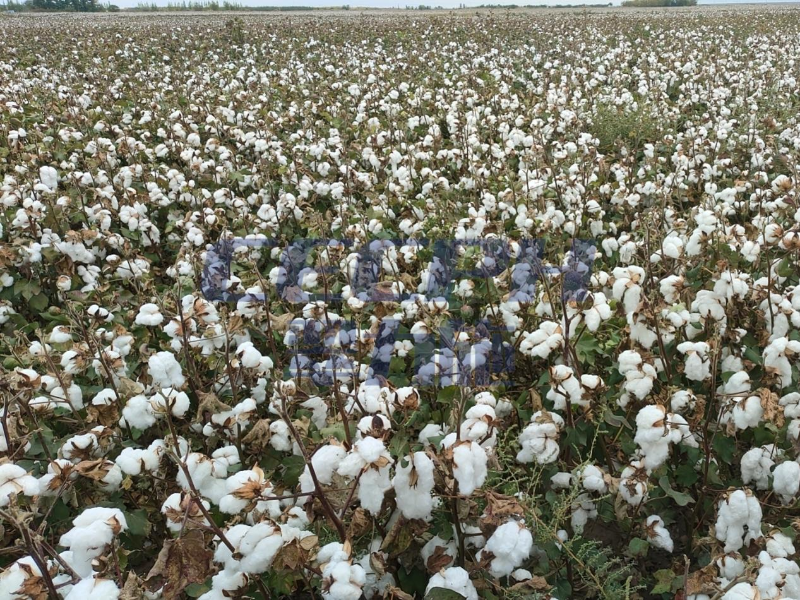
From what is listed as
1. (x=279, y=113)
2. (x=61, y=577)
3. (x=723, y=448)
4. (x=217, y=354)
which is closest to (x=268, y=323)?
(x=217, y=354)

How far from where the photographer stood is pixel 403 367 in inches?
118

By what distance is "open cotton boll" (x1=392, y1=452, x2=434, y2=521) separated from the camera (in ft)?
5.16

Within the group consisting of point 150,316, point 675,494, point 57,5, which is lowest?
point 675,494

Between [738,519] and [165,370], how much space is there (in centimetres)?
201

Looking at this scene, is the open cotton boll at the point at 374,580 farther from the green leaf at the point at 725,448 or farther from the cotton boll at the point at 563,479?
the green leaf at the point at 725,448

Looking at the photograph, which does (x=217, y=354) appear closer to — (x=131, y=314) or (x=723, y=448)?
(x=131, y=314)

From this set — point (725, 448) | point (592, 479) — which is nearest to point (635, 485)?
point (592, 479)

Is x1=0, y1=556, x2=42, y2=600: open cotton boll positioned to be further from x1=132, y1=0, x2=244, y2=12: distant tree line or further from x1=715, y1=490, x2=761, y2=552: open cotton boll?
x1=132, y1=0, x2=244, y2=12: distant tree line

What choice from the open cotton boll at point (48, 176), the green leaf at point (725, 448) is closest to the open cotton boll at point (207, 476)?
the green leaf at point (725, 448)

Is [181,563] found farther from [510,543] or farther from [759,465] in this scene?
[759,465]

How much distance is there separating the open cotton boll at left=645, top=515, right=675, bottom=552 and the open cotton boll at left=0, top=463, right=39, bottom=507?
1.98m

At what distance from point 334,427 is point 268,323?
3.06 feet

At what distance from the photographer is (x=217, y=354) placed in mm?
Answer: 2773

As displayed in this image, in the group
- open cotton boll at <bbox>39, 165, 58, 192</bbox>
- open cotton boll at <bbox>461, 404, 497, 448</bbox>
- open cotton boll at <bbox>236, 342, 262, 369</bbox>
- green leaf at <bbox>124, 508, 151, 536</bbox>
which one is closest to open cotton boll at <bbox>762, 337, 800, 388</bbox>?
open cotton boll at <bbox>461, 404, 497, 448</bbox>
